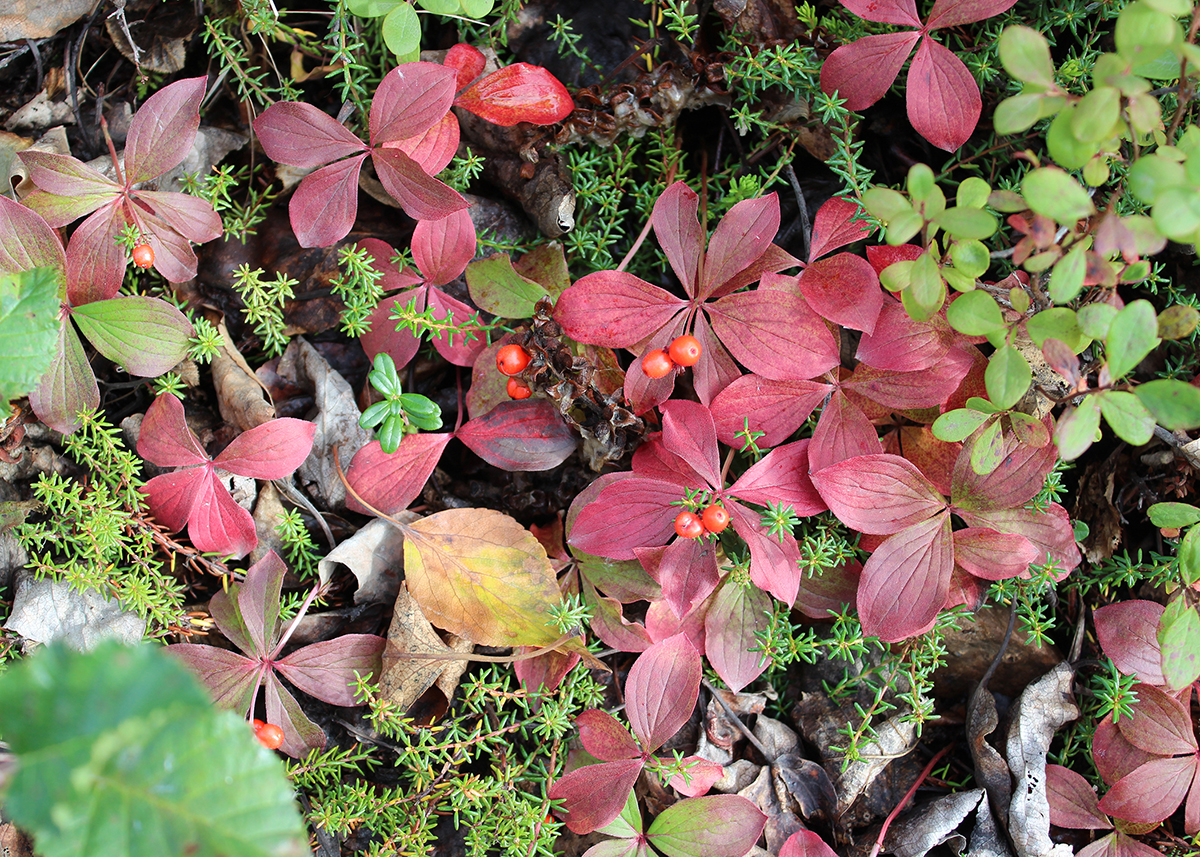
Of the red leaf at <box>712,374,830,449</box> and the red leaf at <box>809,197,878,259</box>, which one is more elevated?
the red leaf at <box>809,197,878,259</box>

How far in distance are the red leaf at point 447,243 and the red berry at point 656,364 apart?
2.38ft

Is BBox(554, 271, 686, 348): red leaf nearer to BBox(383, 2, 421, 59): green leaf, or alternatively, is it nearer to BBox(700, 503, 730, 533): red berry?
BBox(700, 503, 730, 533): red berry

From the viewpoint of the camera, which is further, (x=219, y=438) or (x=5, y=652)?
(x=219, y=438)

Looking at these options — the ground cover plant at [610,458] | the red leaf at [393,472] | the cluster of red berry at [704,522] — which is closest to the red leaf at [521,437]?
the ground cover plant at [610,458]

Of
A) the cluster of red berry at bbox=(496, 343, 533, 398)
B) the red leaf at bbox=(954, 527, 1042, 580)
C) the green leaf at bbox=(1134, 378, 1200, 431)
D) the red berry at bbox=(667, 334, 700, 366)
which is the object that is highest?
the green leaf at bbox=(1134, 378, 1200, 431)

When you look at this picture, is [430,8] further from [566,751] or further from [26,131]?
[566,751]

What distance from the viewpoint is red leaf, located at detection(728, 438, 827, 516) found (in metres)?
2.25

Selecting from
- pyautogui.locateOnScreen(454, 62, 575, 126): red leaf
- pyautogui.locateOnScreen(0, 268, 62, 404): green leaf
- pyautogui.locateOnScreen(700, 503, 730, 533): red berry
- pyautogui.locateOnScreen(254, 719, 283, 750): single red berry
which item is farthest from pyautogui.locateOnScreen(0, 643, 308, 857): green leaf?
pyautogui.locateOnScreen(454, 62, 575, 126): red leaf

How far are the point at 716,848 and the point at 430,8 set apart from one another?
8.65 feet

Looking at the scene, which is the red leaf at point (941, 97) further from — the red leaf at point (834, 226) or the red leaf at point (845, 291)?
the red leaf at point (845, 291)

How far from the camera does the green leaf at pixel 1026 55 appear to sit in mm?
1629

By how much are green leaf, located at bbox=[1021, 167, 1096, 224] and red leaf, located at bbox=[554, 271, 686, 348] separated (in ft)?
3.47

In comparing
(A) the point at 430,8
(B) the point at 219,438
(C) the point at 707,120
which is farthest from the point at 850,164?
(B) the point at 219,438

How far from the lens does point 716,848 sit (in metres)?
2.23
